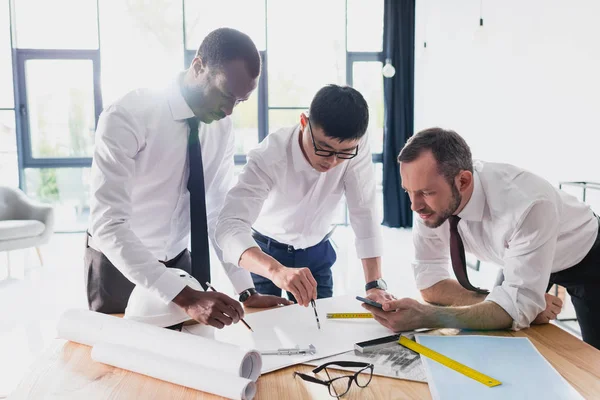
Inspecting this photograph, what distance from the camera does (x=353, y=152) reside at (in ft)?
5.91

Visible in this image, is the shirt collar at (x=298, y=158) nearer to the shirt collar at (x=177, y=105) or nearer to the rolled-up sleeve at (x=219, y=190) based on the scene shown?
the rolled-up sleeve at (x=219, y=190)

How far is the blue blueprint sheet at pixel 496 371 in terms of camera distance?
102 cm

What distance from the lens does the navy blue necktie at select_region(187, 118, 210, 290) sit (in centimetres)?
169

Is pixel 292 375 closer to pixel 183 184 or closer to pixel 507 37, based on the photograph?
pixel 183 184

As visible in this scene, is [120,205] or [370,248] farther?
[370,248]

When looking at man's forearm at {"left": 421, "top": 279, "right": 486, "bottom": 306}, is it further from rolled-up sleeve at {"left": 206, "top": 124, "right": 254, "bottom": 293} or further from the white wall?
the white wall

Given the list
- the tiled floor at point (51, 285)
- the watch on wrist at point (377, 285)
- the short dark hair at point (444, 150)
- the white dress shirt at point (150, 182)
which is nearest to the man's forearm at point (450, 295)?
the watch on wrist at point (377, 285)

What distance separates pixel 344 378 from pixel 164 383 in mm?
380

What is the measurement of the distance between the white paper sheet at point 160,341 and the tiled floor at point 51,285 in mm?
1582

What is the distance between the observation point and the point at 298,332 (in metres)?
1.36

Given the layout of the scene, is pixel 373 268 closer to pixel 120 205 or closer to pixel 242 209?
pixel 242 209

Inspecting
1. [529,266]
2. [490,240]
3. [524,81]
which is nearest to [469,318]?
[529,266]

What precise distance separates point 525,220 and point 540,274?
0.50ft

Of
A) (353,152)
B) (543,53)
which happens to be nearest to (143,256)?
(353,152)
